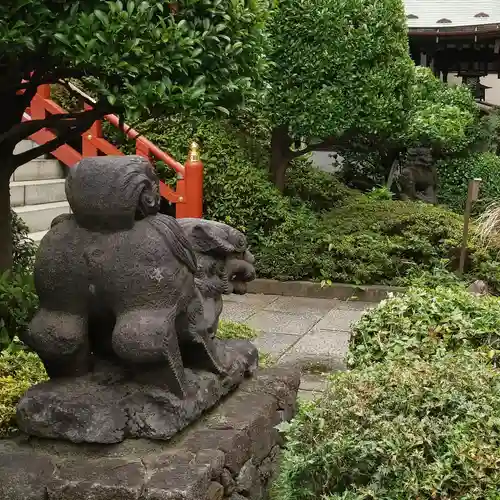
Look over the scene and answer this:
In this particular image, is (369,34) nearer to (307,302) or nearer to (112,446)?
(307,302)

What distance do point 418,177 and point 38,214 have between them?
630cm

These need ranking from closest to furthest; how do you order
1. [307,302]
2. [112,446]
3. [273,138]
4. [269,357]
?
1. [112,446]
2. [269,357]
3. [307,302]
4. [273,138]

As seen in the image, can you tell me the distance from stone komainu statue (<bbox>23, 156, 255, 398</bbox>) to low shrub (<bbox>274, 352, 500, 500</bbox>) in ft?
2.01

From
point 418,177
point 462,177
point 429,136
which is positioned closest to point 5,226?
point 429,136

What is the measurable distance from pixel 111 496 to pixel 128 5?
2492 millimetres

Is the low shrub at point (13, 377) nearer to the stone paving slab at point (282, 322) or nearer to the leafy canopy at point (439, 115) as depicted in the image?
the stone paving slab at point (282, 322)

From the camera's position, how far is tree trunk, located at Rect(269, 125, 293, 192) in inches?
399

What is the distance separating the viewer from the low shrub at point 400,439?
2.72 metres

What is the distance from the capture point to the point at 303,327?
7.43m

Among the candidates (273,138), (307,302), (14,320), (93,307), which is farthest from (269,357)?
(273,138)

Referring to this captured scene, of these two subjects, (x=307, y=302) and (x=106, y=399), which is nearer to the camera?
(x=106, y=399)

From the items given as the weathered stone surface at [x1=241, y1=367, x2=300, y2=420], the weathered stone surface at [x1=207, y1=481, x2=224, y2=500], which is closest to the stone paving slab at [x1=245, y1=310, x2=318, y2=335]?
the weathered stone surface at [x1=241, y1=367, x2=300, y2=420]

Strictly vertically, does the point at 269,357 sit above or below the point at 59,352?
below

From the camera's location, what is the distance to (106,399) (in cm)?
306
